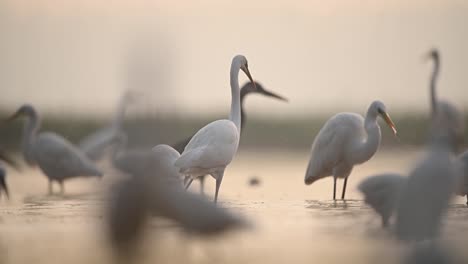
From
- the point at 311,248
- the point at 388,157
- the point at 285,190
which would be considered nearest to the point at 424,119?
the point at 388,157

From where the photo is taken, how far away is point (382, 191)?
361 inches

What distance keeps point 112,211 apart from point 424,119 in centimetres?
2346

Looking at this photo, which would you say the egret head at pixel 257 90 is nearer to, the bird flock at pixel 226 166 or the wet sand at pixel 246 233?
the bird flock at pixel 226 166

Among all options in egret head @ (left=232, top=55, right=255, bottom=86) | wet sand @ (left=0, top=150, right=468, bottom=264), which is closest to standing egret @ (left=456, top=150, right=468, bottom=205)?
wet sand @ (left=0, top=150, right=468, bottom=264)

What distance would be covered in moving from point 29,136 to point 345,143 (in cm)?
511

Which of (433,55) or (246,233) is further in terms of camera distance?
(433,55)

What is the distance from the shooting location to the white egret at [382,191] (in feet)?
29.8

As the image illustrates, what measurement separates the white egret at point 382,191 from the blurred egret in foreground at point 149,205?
7.55ft

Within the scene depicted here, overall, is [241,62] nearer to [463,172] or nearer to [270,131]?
[463,172]

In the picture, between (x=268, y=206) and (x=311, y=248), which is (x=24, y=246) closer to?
(x=311, y=248)

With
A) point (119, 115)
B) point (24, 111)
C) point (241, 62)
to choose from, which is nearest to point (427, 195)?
point (241, 62)

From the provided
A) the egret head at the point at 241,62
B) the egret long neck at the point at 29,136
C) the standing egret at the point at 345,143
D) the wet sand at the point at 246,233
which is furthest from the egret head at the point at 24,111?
the standing egret at the point at 345,143

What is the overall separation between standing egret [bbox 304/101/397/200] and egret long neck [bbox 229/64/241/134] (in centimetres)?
118

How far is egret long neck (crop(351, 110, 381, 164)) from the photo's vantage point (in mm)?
11953
